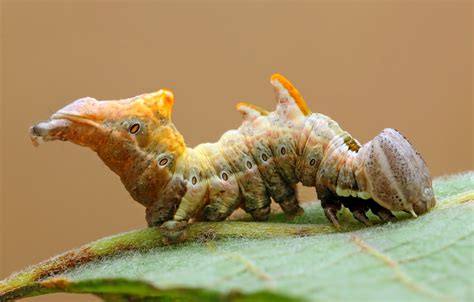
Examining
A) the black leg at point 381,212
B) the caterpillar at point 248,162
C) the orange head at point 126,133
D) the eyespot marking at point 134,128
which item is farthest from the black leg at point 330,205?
the eyespot marking at point 134,128

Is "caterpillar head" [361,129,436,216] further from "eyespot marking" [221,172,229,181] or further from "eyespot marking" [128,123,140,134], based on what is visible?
"eyespot marking" [128,123,140,134]

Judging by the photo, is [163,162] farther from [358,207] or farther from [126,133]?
[358,207]

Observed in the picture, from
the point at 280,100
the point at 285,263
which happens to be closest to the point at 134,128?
the point at 280,100

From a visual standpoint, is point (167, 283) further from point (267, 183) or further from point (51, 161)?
point (51, 161)

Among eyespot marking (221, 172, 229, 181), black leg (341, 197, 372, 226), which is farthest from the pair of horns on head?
black leg (341, 197, 372, 226)

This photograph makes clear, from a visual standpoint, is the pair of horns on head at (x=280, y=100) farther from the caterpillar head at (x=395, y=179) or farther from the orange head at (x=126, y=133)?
the caterpillar head at (x=395, y=179)

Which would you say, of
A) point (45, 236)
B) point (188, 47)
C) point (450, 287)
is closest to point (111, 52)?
point (188, 47)
